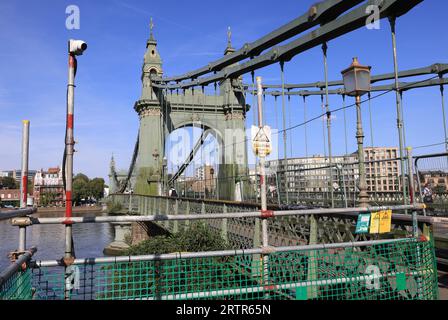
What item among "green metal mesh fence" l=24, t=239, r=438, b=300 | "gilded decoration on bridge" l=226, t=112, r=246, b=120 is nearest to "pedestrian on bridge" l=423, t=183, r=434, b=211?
"green metal mesh fence" l=24, t=239, r=438, b=300

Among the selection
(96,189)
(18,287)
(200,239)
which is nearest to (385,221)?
(18,287)

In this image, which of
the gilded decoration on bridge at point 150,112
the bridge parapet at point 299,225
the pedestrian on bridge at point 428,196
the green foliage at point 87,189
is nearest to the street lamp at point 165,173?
the gilded decoration on bridge at point 150,112

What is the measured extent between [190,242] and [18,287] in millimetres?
8612

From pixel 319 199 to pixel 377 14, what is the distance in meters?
4.85

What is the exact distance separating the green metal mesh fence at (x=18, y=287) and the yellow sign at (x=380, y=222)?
2.84m

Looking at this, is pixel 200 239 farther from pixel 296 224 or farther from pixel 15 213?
pixel 15 213

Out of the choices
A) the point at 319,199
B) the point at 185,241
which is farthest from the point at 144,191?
the point at 319,199

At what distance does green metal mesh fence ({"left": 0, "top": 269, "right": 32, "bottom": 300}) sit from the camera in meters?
1.93

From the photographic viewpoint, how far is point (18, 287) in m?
2.16

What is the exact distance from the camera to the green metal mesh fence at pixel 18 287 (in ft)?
6.32

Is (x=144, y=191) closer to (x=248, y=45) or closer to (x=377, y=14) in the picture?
(x=248, y=45)

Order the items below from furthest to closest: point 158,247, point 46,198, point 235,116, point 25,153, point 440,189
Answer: point 46,198 → point 235,116 → point 158,247 → point 440,189 → point 25,153

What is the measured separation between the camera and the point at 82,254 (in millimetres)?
25922
